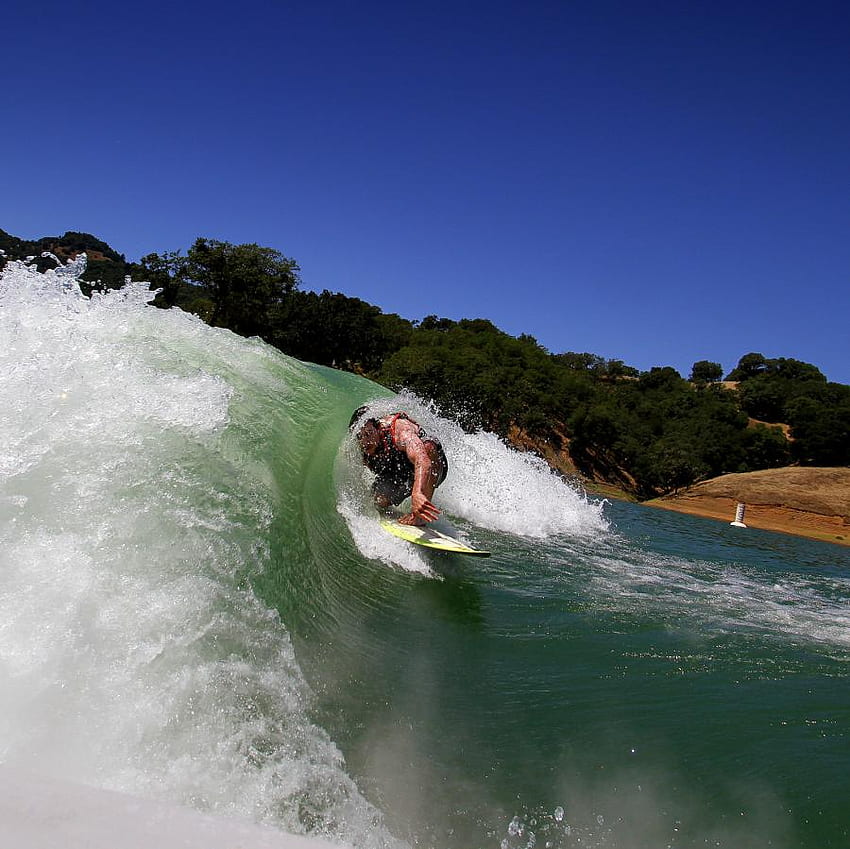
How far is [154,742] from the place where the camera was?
211 centimetres

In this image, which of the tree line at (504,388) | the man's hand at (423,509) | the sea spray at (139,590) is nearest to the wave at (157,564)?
the sea spray at (139,590)

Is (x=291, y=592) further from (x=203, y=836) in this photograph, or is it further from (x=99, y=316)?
(x=99, y=316)

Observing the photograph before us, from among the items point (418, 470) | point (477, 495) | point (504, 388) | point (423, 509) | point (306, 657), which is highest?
point (504, 388)

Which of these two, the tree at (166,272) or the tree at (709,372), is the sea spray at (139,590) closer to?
the tree at (166,272)

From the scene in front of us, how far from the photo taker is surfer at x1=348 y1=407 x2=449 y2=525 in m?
5.50

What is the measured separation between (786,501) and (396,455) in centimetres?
2153

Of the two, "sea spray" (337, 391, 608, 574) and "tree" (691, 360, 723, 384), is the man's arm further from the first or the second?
"tree" (691, 360, 723, 384)

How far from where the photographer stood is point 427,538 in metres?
4.96

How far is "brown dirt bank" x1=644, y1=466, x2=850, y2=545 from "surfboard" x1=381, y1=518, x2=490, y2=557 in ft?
60.3

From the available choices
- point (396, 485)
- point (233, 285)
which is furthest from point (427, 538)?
point (233, 285)

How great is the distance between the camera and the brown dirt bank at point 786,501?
2123cm

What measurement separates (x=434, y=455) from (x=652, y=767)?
340cm

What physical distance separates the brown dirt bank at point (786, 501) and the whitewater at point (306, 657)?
18.7 meters

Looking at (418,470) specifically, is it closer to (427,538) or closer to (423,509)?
(423,509)
